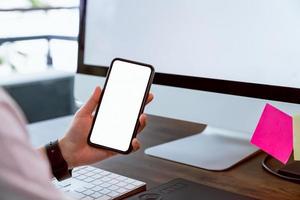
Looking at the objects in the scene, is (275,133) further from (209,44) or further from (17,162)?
(17,162)

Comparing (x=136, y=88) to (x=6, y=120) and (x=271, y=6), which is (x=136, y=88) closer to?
(x=271, y=6)

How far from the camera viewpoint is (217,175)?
0.84 metres

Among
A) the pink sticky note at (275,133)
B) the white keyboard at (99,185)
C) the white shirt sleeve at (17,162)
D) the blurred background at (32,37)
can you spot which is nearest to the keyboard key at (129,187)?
the white keyboard at (99,185)

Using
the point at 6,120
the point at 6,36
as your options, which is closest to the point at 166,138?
the point at 6,120

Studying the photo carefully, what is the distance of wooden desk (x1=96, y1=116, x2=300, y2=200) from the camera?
0.77 meters

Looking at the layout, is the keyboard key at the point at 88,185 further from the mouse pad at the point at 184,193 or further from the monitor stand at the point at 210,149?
the monitor stand at the point at 210,149

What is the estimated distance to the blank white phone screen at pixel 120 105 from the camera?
0.77 metres

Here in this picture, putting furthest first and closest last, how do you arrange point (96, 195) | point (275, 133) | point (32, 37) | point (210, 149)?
1. point (32, 37)
2. point (210, 149)
3. point (275, 133)
4. point (96, 195)

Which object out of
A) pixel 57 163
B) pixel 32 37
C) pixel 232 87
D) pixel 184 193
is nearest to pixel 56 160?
pixel 57 163

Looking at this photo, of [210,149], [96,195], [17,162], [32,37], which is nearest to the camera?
[17,162]

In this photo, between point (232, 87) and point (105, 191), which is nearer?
point (105, 191)

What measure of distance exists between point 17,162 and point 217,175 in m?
0.52

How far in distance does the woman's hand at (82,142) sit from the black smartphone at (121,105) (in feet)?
0.09

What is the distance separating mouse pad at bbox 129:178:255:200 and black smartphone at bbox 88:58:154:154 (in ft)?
0.25
